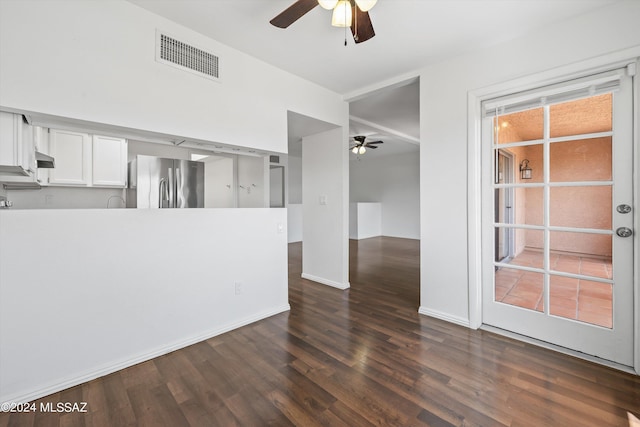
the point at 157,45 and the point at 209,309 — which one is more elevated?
the point at 157,45

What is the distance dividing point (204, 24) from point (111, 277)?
213 cm

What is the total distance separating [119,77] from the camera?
6.45 ft

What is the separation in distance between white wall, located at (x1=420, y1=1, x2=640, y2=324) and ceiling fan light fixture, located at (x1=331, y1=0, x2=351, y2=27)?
147 centimetres

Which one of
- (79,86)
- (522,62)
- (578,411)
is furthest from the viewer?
(522,62)

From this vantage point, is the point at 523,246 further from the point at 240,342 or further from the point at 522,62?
the point at 240,342

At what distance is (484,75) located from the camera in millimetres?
2549

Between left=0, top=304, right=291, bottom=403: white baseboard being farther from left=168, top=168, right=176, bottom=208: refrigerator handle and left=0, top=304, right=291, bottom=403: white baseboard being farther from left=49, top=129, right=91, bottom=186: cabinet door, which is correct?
left=49, top=129, right=91, bottom=186: cabinet door

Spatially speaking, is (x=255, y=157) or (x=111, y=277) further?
(x=255, y=157)

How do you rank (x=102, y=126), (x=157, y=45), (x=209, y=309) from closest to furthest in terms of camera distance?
(x=102, y=126), (x=157, y=45), (x=209, y=309)

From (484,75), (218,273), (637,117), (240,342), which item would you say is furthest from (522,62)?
(240,342)

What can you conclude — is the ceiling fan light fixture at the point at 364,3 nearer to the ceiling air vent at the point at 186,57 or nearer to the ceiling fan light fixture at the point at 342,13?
the ceiling fan light fixture at the point at 342,13

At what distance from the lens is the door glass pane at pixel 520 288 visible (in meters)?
2.38

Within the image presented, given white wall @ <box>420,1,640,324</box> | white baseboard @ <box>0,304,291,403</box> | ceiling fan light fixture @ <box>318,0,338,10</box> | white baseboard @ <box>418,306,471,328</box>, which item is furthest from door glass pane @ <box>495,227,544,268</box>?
white baseboard @ <box>0,304,291,403</box>

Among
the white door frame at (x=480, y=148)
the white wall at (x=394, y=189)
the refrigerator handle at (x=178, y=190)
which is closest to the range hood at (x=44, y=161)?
the refrigerator handle at (x=178, y=190)
